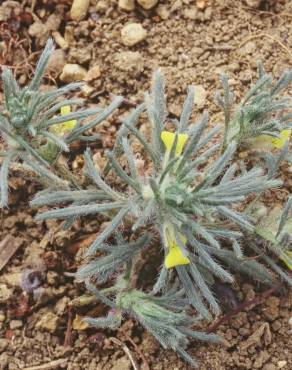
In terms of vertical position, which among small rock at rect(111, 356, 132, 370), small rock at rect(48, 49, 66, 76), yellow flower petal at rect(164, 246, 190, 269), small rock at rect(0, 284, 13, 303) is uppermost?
small rock at rect(48, 49, 66, 76)

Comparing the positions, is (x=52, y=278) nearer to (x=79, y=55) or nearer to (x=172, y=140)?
(x=172, y=140)

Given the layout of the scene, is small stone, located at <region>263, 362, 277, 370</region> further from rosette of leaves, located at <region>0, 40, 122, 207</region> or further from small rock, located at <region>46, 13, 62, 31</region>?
small rock, located at <region>46, 13, 62, 31</region>

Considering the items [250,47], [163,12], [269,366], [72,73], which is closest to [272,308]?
[269,366]

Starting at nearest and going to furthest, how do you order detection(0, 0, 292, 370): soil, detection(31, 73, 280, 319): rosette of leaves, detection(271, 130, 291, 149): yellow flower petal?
detection(31, 73, 280, 319): rosette of leaves
detection(271, 130, 291, 149): yellow flower petal
detection(0, 0, 292, 370): soil

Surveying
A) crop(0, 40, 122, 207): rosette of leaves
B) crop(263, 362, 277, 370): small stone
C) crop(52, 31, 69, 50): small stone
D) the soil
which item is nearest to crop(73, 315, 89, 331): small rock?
the soil

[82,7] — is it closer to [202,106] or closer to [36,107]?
[202,106]
